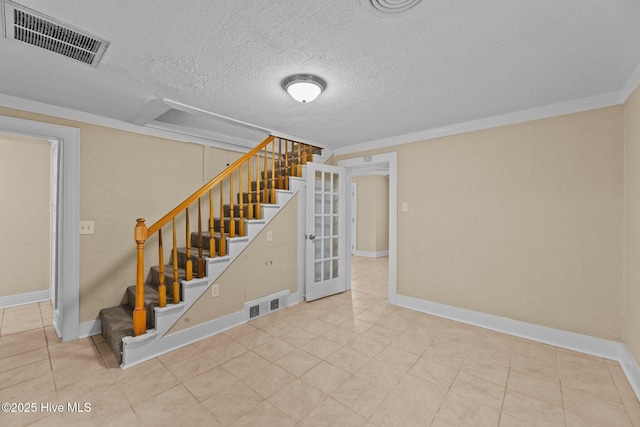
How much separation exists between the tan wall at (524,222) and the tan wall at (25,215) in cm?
496

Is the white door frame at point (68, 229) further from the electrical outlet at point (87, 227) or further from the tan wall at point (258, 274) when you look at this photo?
the tan wall at point (258, 274)

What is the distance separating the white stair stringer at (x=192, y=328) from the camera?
2.28 m

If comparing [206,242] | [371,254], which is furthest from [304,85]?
[371,254]

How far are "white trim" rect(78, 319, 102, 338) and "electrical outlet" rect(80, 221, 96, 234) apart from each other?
3.03 feet

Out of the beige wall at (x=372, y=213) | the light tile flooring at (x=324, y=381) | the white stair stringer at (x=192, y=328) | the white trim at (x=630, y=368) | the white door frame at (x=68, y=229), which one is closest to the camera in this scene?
the light tile flooring at (x=324, y=381)

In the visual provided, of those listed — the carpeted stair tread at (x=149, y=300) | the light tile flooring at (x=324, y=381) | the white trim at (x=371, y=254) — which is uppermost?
the carpeted stair tread at (x=149, y=300)

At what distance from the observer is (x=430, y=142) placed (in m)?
3.44

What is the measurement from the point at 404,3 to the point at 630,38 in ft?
4.74

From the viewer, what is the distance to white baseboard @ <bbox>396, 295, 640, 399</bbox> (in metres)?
2.15

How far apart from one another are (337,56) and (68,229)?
2.97 metres

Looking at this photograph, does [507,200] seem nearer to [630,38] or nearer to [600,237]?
[600,237]

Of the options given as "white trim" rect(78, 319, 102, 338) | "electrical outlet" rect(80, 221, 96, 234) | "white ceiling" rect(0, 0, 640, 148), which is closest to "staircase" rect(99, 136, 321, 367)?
"white trim" rect(78, 319, 102, 338)

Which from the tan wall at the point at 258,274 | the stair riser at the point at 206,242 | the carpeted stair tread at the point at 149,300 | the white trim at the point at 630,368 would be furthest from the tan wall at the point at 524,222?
the carpeted stair tread at the point at 149,300

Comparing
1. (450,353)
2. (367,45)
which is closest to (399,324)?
(450,353)
